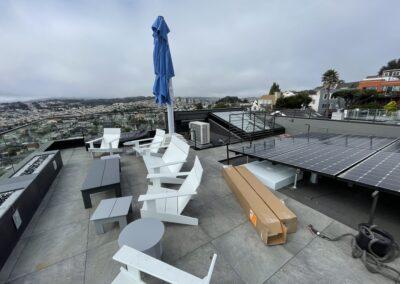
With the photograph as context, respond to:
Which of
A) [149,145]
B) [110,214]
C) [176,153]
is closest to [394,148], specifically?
[176,153]

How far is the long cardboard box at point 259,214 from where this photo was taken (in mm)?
2018

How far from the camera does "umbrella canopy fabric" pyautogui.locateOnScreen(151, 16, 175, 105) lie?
464cm

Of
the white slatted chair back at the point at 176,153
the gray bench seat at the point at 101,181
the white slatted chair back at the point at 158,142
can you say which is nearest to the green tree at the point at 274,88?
the white slatted chair back at the point at 158,142

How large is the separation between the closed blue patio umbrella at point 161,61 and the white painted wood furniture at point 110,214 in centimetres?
341

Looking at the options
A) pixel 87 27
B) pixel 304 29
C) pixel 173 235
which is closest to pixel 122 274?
pixel 173 235

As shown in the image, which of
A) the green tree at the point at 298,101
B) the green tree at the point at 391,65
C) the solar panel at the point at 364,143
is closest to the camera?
the solar panel at the point at 364,143

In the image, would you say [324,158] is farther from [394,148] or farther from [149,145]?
[149,145]

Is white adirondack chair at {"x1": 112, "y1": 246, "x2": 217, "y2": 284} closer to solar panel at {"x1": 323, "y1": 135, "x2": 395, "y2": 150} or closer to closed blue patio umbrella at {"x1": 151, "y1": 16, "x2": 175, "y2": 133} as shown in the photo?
closed blue patio umbrella at {"x1": 151, "y1": 16, "x2": 175, "y2": 133}

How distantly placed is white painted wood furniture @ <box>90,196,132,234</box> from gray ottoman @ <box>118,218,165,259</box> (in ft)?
1.60

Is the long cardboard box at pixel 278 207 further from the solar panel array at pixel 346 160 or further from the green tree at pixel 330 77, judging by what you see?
the green tree at pixel 330 77

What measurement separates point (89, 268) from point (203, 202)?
1.74 metres

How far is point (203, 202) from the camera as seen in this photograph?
2934 millimetres

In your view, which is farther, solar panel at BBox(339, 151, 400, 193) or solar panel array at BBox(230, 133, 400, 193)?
solar panel array at BBox(230, 133, 400, 193)

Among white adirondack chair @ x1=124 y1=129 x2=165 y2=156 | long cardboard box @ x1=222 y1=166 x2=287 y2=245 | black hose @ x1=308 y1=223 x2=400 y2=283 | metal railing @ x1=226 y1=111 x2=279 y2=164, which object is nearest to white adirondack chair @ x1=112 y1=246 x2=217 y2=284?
long cardboard box @ x1=222 y1=166 x2=287 y2=245
